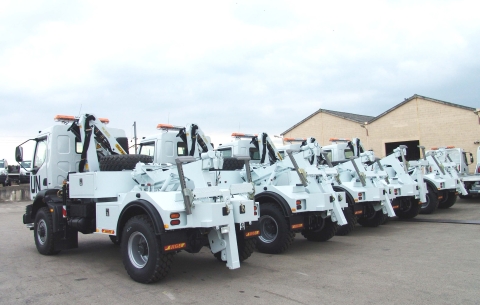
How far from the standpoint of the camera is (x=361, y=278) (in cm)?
635

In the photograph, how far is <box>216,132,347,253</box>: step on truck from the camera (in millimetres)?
8469

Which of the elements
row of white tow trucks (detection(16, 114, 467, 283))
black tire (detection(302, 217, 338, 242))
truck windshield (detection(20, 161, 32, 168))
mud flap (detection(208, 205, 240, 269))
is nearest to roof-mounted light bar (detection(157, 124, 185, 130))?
row of white tow trucks (detection(16, 114, 467, 283))

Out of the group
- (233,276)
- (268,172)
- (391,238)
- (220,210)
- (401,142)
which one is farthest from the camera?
(401,142)

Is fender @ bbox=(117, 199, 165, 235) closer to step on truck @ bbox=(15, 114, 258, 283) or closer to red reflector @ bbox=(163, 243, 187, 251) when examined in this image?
step on truck @ bbox=(15, 114, 258, 283)

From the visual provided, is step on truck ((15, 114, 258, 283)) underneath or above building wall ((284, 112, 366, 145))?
underneath

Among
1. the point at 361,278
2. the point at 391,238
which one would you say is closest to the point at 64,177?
the point at 361,278

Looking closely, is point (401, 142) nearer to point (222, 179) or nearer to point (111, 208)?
point (222, 179)

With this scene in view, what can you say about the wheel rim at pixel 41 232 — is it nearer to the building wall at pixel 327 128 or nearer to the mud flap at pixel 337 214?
the mud flap at pixel 337 214

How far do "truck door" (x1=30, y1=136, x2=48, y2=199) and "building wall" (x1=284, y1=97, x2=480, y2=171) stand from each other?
22.6 metres

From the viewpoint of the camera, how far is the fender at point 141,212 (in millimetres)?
5914

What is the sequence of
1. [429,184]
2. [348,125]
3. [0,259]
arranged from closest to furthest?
[0,259] → [429,184] → [348,125]

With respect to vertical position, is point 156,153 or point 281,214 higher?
point 156,153

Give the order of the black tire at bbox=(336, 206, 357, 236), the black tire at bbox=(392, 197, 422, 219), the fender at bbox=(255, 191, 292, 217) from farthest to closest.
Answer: the black tire at bbox=(392, 197, 422, 219) < the black tire at bbox=(336, 206, 357, 236) < the fender at bbox=(255, 191, 292, 217)

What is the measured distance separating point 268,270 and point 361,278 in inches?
60.7
